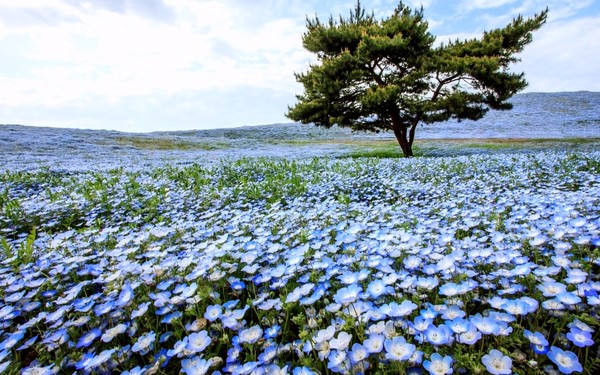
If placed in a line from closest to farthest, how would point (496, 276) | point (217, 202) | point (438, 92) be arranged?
point (496, 276)
point (217, 202)
point (438, 92)

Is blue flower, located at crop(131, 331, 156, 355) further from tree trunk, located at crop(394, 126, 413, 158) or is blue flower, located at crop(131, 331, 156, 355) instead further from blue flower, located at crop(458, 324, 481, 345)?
tree trunk, located at crop(394, 126, 413, 158)

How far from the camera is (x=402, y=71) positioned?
16812 mm

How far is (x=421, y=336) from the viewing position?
1.70 meters

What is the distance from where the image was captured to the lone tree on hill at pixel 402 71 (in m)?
15.2

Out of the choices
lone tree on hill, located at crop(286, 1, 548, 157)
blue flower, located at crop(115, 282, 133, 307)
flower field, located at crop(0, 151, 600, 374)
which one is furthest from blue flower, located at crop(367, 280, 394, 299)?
lone tree on hill, located at crop(286, 1, 548, 157)

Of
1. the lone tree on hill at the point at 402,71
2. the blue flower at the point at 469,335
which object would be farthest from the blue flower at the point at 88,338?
the lone tree on hill at the point at 402,71

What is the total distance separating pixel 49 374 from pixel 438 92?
18.1 meters

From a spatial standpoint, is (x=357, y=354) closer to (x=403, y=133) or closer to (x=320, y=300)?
(x=320, y=300)

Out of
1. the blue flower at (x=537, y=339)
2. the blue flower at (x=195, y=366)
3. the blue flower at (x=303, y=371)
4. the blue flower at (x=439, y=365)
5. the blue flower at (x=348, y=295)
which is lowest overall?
the blue flower at (x=195, y=366)

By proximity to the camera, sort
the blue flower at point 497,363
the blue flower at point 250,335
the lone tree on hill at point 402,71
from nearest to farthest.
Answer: the blue flower at point 497,363
the blue flower at point 250,335
the lone tree on hill at point 402,71

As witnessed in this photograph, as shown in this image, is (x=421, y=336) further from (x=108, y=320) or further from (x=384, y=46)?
(x=384, y=46)

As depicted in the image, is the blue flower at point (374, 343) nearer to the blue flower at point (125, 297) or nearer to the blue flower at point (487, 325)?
the blue flower at point (487, 325)

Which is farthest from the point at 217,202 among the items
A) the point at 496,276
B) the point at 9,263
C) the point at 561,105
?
the point at 561,105

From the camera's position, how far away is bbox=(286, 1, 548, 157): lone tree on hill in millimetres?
15172
